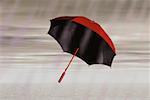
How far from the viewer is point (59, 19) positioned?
886 centimetres

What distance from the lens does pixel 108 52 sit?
29.9 ft

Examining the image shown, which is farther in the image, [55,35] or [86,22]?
[55,35]

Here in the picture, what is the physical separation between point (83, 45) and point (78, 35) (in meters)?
0.21

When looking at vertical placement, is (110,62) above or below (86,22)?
below

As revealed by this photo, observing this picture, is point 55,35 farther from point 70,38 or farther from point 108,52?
point 108,52

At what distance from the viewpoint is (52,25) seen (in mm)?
9352

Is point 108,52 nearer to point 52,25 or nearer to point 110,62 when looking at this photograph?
point 110,62

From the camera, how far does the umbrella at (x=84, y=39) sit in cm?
888

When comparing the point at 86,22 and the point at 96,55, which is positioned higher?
the point at 86,22

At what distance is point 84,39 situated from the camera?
947cm

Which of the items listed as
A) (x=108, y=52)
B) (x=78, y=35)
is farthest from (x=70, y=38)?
(x=108, y=52)

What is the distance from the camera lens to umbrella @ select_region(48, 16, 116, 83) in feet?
29.1

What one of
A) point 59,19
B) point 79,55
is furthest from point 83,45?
point 59,19

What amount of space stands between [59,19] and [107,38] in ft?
2.93
